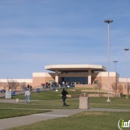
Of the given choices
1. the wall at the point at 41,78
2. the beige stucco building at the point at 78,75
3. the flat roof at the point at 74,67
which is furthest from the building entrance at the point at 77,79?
the flat roof at the point at 74,67

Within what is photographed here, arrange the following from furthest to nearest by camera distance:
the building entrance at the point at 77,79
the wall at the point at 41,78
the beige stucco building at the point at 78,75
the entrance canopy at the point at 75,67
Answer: the wall at the point at 41,78
the building entrance at the point at 77,79
the beige stucco building at the point at 78,75
the entrance canopy at the point at 75,67

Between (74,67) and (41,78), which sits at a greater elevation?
(74,67)

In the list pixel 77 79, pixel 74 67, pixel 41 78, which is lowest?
pixel 77 79

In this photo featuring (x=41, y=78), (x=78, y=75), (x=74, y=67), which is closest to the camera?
(x=74, y=67)

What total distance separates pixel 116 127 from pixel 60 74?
99564 mm

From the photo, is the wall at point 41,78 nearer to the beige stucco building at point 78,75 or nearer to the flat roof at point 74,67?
the beige stucco building at point 78,75

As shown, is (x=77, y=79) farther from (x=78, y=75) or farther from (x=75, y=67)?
(x=75, y=67)

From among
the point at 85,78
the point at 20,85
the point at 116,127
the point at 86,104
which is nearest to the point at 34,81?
the point at 20,85

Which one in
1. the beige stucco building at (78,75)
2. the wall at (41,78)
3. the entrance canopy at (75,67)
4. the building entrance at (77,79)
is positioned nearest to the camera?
the entrance canopy at (75,67)

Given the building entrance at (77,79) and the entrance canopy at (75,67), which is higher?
the entrance canopy at (75,67)

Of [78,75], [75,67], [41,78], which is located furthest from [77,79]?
[41,78]

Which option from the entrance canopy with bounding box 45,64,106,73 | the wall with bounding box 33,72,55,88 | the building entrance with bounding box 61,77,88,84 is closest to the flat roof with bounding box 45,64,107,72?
the entrance canopy with bounding box 45,64,106,73

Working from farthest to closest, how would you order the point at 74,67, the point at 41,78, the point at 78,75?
1. the point at 41,78
2. the point at 78,75
3. the point at 74,67

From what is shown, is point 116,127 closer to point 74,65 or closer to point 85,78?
point 74,65
